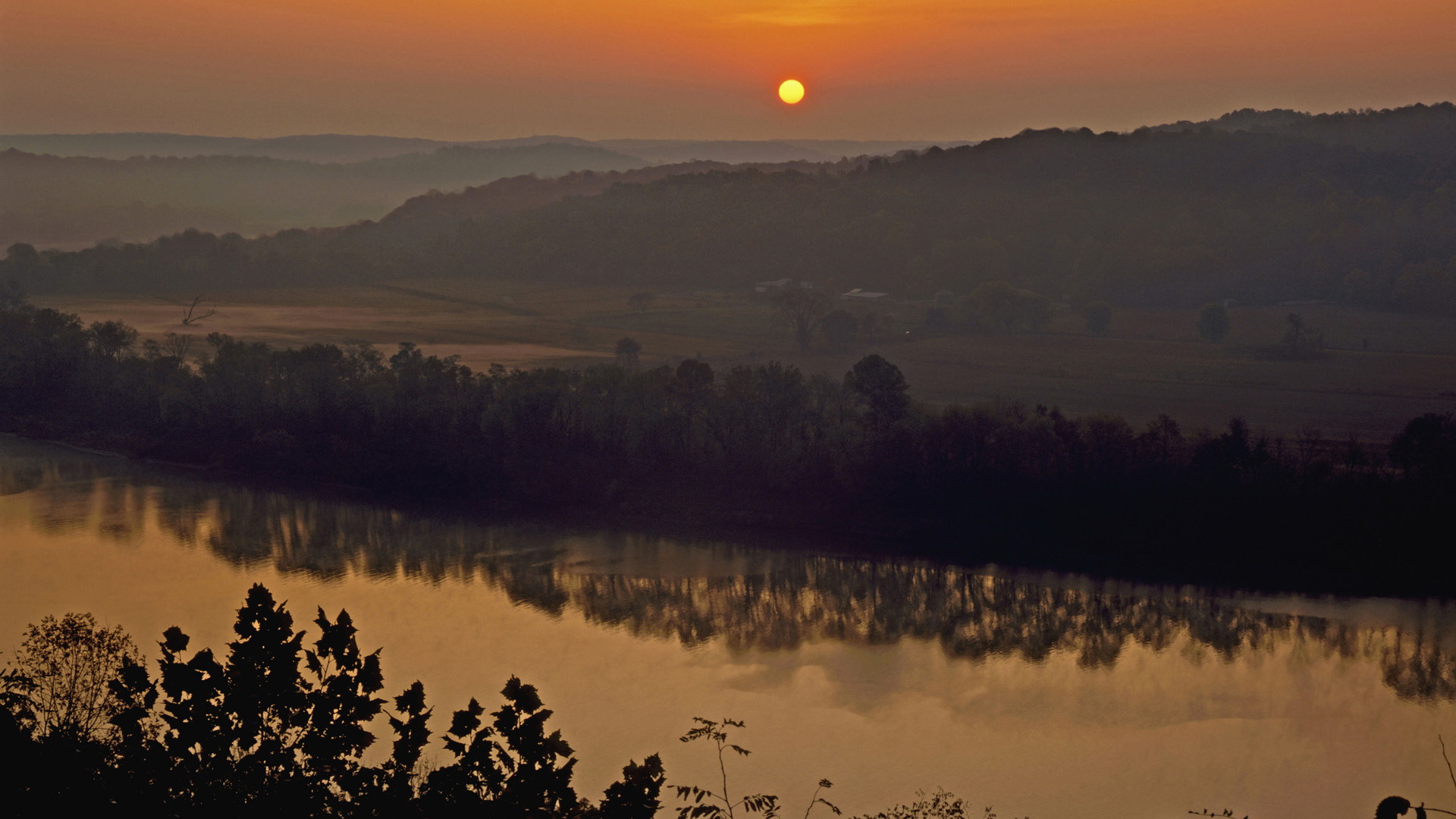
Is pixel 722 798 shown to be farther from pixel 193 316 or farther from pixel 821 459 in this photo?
pixel 193 316

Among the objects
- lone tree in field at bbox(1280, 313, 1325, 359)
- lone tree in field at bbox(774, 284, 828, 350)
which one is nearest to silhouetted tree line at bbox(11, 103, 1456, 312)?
lone tree in field at bbox(1280, 313, 1325, 359)

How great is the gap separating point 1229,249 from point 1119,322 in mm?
7911

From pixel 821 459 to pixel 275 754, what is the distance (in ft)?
47.6

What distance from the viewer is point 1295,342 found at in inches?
1396

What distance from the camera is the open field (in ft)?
95.1

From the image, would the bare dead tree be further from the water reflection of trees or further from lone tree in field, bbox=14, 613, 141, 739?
lone tree in field, bbox=14, 613, 141, 739

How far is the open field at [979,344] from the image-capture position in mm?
29000

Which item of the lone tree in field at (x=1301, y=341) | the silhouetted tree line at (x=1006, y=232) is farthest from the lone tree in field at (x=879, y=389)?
the silhouetted tree line at (x=1006, y=232)

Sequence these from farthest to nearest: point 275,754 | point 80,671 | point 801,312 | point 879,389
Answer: point 801,312
point 879,389
point 80,671
point 275,754

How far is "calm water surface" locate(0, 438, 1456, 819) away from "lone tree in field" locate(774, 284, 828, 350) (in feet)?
55.4

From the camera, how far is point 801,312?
37.6 m

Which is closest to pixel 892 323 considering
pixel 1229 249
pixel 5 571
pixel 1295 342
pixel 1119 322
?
pixel 1119 322

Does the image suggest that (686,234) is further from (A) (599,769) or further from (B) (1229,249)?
(A) (599,769)

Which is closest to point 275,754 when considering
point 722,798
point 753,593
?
point 722,798
